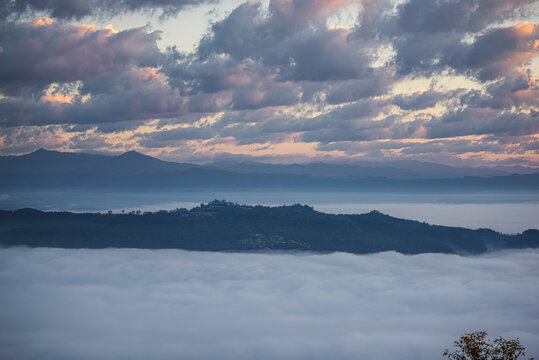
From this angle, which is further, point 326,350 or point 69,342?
point 69,342

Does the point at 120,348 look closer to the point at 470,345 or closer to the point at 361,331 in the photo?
the point at 361,331

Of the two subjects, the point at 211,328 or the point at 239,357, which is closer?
the point at 239,357

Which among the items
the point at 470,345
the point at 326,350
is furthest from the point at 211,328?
the point at 470,345

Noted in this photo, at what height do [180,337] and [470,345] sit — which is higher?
[470,345]

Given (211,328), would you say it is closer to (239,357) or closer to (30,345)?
(239,357)

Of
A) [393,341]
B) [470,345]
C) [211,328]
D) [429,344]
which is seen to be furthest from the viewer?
[211,328]

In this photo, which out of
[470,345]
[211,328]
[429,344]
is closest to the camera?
[470,345]

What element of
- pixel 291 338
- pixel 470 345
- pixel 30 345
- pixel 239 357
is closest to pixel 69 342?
pixel 30 345

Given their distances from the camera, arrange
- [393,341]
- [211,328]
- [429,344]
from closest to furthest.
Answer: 1. [429,344]
2. [393,341]
3. [211,328]

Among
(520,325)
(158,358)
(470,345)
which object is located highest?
(470,345)

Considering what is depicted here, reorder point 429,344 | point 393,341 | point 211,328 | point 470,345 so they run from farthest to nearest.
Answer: point 211,328
point 393,341
point 429,344
point 470,345
